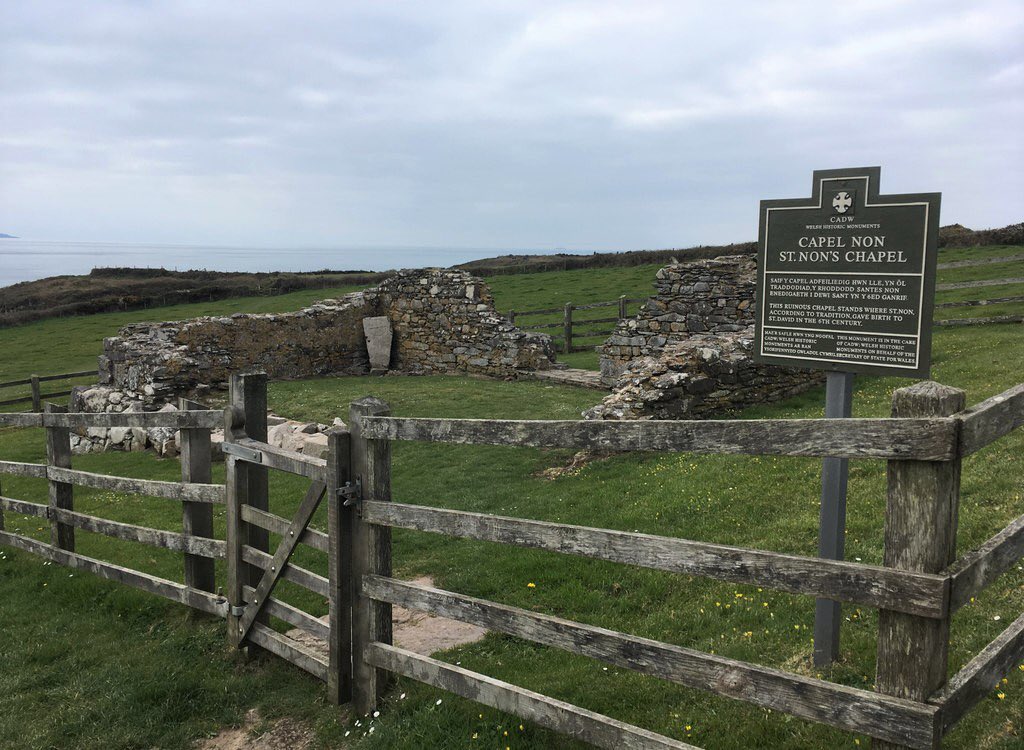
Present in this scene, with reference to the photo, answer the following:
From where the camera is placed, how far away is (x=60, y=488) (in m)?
7.53

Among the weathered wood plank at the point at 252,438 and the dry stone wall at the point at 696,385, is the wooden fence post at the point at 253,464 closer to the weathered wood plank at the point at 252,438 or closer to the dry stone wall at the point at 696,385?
the weathered wood plank at the point at 252,438

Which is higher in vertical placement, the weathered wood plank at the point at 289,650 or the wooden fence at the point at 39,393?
the weathered wood plank at the point at 289,650

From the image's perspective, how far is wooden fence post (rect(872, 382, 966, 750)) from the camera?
104 inches

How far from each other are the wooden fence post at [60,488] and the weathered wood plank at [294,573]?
3.09m

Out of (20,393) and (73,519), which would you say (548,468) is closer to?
(73,519)

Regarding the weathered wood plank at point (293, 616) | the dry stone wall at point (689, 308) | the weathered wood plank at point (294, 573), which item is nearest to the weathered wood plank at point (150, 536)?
the weathered wood plank at point (294, 573)

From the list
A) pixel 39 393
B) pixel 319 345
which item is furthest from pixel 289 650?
pixel 39 393

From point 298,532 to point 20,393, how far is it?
96.3 feet

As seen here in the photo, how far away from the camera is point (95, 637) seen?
611 centimetres

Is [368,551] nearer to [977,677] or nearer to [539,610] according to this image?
[539,610]

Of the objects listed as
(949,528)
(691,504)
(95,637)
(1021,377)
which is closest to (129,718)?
(95,637)

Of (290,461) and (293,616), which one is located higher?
(290,461)

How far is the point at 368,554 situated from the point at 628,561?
182 cm

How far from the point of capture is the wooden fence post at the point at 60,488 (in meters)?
7.46
